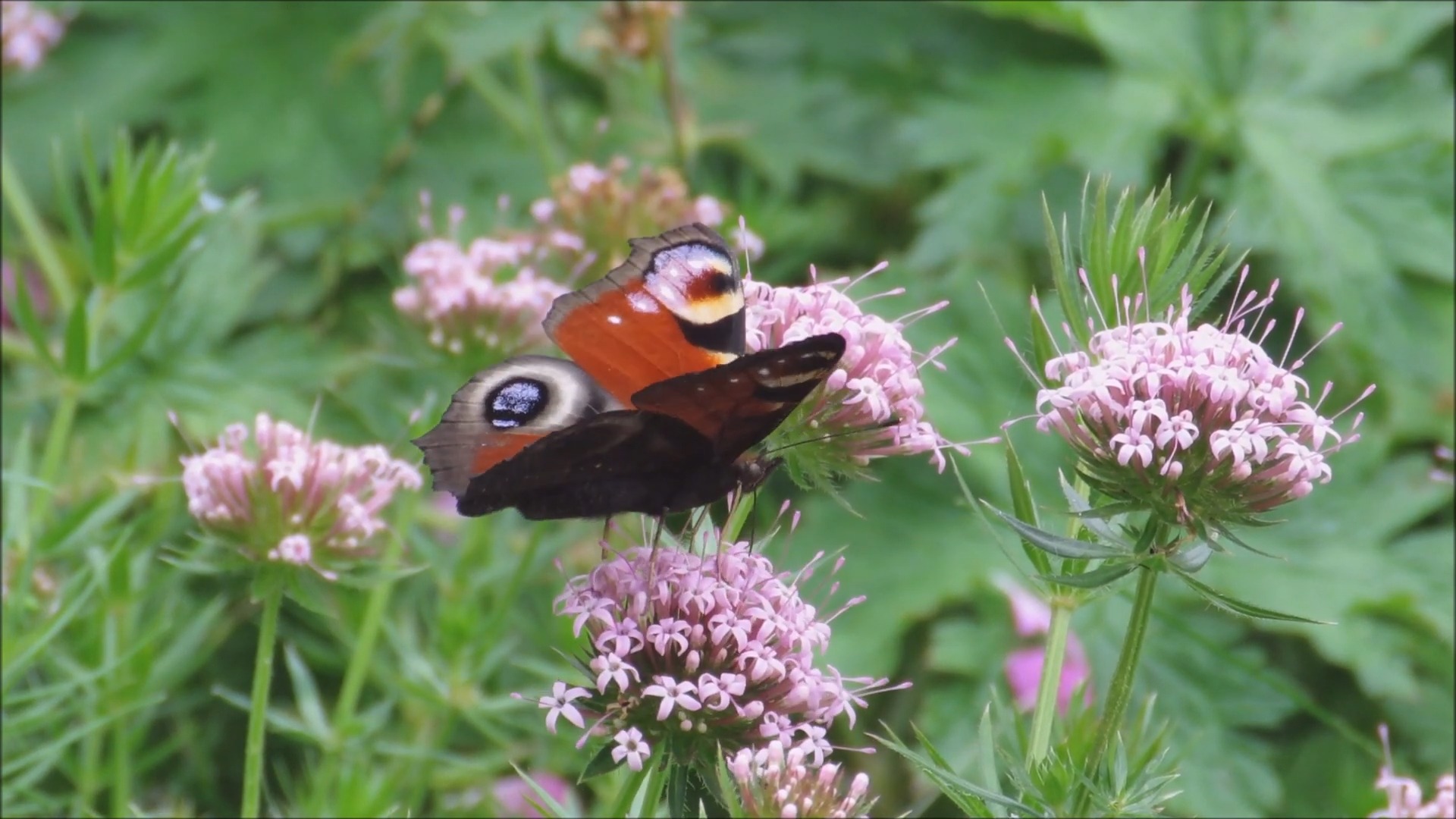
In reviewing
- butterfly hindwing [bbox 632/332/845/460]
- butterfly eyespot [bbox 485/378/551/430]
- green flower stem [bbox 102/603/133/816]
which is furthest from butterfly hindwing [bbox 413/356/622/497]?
green flower stem [bbox 102/603/133/816]

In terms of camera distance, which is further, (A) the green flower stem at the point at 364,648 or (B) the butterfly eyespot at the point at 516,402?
(A) the green flower stem at the point at 364,648

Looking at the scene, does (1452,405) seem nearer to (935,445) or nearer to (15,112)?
(935,445)

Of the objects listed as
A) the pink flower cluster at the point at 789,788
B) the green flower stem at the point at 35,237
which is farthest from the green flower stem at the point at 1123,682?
the green flower stem at the point at 35,237

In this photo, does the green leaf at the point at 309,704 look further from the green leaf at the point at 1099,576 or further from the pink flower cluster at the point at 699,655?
the green leaf at the point at 1099,576

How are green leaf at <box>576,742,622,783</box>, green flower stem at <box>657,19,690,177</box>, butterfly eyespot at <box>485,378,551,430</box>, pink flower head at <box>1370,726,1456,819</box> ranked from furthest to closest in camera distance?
green flower stem at <box>657,19,690,177</box>
pink flower head at <box>1370,726,1456,819</box>
butterfly eyespot at <box>485,378,551,430</box>
green leaf at <box>576,742,622,783</box>

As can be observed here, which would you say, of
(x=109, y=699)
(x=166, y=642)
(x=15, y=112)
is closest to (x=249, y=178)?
(x=15, y=112)

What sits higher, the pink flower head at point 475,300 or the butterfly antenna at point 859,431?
the pink flower head at point 475,300

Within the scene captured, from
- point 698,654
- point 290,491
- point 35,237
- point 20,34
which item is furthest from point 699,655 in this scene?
point 20,34

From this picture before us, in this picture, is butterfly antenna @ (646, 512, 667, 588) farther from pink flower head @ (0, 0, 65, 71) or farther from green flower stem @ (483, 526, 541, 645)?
pink flower head @ (0, 0, 65, 71)
